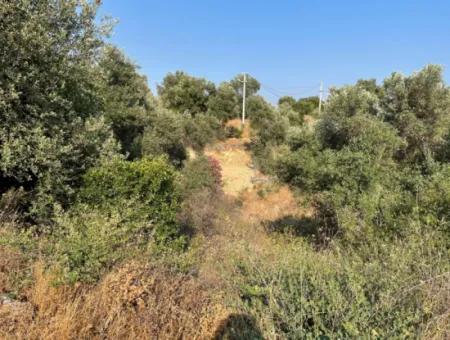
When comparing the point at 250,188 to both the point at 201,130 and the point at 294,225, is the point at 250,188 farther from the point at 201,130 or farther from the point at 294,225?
the point at 201,130

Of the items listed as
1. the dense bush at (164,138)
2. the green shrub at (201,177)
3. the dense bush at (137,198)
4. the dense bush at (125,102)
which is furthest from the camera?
the dense bush at (164,138)

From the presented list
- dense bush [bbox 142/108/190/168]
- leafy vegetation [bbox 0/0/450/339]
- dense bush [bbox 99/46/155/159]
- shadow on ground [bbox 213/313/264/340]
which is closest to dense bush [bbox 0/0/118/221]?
leafy vegetation [bbox 0/0/450/339]

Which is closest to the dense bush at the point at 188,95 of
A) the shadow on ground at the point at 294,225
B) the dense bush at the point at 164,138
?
the dense bush at the point at 164,138

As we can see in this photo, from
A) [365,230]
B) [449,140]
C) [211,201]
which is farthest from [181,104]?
[365,230]

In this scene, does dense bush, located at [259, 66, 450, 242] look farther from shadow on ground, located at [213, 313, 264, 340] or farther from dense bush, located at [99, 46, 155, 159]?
dense bush, located at [99, 46, 155, 159]

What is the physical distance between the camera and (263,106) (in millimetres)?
31156

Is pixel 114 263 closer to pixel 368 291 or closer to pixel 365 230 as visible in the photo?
pixel 368 291

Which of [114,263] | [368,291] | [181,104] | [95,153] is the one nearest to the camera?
[368,291]

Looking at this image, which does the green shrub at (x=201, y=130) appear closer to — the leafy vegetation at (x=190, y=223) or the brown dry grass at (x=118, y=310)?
the leafy vegetation at (x=190, y=223)

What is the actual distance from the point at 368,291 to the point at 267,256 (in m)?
1.48

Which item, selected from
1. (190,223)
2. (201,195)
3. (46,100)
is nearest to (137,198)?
(46,100)

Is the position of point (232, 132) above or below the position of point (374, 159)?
above

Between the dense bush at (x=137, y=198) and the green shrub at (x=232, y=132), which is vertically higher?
the green shrub at (x=232, y=132)

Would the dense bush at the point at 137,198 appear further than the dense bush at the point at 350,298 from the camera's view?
Yes
